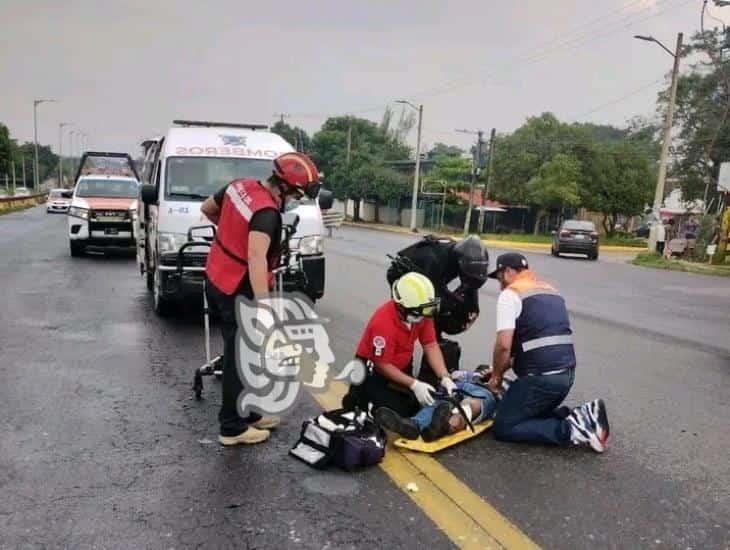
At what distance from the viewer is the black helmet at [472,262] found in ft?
16.5

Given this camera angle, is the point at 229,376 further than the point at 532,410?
No

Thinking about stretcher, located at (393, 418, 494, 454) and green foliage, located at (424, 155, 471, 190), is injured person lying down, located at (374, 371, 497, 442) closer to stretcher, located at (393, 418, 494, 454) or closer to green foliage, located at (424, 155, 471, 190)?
stretcher, located at (393, 418, 494, 454)

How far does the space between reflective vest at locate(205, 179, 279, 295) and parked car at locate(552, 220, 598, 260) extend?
24.6 metres

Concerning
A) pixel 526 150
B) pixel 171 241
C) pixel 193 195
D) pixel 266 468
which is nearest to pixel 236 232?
pixel 266 468

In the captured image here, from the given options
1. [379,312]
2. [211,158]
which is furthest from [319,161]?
[379,312]

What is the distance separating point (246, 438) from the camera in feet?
13.4

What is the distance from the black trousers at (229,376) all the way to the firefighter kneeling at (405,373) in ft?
2.50

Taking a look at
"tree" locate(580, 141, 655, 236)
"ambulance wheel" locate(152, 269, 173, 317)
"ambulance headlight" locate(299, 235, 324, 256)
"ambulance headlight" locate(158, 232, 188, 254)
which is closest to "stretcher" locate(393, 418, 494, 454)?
"ambulance headlight" locate(299, 235, 324, 256)

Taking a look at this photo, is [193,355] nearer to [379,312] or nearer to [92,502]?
[379,312]

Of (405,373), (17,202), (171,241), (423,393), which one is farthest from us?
(17,202)

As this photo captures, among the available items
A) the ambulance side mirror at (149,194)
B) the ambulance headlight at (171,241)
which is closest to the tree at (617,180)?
the ambulance side mirror at (149,194)

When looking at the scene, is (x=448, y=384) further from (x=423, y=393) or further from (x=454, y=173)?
(x=454, y=173)

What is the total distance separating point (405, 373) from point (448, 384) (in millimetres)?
299

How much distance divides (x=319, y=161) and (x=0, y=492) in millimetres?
63210
